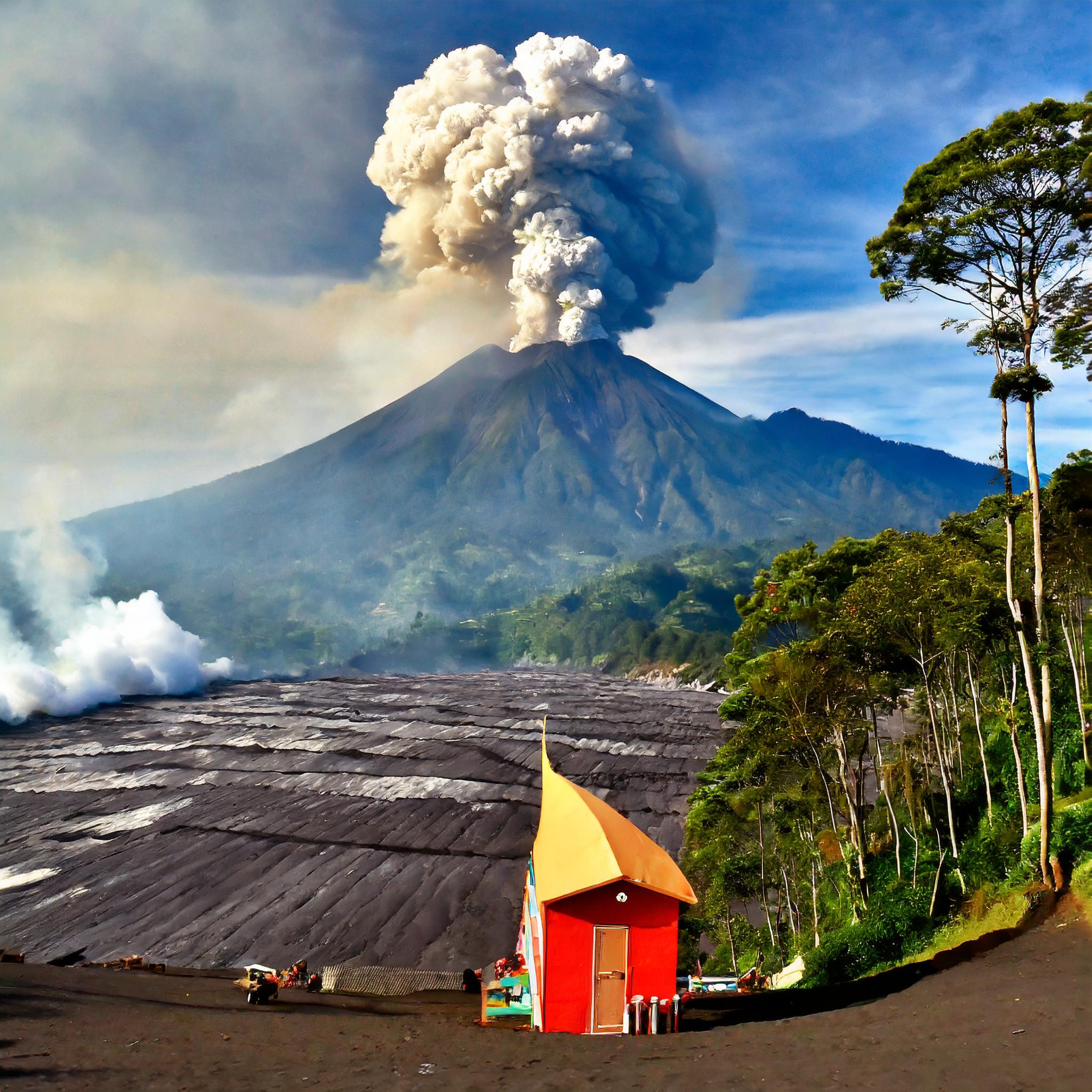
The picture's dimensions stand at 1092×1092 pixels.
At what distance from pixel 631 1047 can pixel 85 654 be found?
98.0 meters

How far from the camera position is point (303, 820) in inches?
1564

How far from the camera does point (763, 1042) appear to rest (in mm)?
11453

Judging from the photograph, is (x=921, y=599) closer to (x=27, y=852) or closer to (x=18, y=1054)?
(x=18, y=1054)

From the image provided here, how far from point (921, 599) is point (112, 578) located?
216143 mm

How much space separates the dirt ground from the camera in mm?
9469

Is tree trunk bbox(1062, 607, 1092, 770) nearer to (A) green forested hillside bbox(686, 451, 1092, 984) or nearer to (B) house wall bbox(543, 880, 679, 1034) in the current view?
(A) green forested hillside bbox(686, 451, 1092, 984)

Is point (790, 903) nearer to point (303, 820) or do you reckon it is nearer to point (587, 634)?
point (303, 820)

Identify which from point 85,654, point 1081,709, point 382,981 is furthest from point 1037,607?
point 85,654

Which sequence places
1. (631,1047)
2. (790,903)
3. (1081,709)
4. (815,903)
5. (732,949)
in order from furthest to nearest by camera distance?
(790,903), (732,949), (1081,709), (815,903), (631,1047)

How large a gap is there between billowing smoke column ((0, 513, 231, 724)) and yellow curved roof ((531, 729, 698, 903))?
79.1 metres

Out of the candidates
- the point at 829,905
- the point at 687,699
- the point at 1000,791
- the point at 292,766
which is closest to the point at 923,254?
the point at 1000,791

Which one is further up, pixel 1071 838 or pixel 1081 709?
pixel 1081 709

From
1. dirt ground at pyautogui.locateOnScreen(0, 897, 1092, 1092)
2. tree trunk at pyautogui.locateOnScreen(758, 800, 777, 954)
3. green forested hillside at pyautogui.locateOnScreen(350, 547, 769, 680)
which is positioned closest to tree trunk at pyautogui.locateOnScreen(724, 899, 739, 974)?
tree trunk at pyautogui.locateOnScreen(758, 800, 777, 954)

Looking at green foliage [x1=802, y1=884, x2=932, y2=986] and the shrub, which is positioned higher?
the shrub
